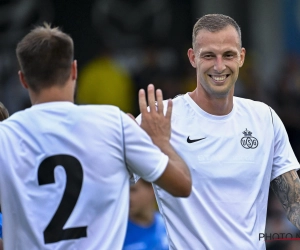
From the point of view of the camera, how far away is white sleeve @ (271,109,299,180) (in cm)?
526

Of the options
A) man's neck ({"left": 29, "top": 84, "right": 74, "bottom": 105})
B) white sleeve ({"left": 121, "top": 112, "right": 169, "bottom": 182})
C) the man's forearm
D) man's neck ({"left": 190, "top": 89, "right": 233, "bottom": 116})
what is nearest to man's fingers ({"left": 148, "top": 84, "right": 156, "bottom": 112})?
white sleeve ({"left": 121, "top": 112, "right": 169, "bottom": 182})

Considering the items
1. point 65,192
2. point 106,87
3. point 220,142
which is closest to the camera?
point 65,192

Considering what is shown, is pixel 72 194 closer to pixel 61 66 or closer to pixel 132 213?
pixel 61 66

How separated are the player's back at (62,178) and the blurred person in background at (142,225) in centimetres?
293

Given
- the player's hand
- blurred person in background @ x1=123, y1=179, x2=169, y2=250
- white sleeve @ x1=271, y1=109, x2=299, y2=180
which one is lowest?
blurred person in background @ x1=123, y1=179, x2=169, y2=250

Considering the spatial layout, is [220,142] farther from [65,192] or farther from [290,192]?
[65,192]

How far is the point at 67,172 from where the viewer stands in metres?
4.03

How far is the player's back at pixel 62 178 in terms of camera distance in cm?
402

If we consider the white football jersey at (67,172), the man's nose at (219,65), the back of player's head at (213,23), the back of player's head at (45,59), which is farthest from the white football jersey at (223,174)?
the back of player's head at (45,59)

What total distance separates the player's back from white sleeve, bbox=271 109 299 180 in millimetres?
1510

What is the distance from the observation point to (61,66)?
407 cm

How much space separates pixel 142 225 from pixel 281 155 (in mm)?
2145

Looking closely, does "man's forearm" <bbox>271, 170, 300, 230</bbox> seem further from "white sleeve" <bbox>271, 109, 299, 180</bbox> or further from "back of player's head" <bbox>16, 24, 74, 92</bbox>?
"back of player's head" <bbox>16, 24, 74, 92</bbox>

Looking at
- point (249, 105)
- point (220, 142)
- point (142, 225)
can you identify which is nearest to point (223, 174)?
point (220, 142)
